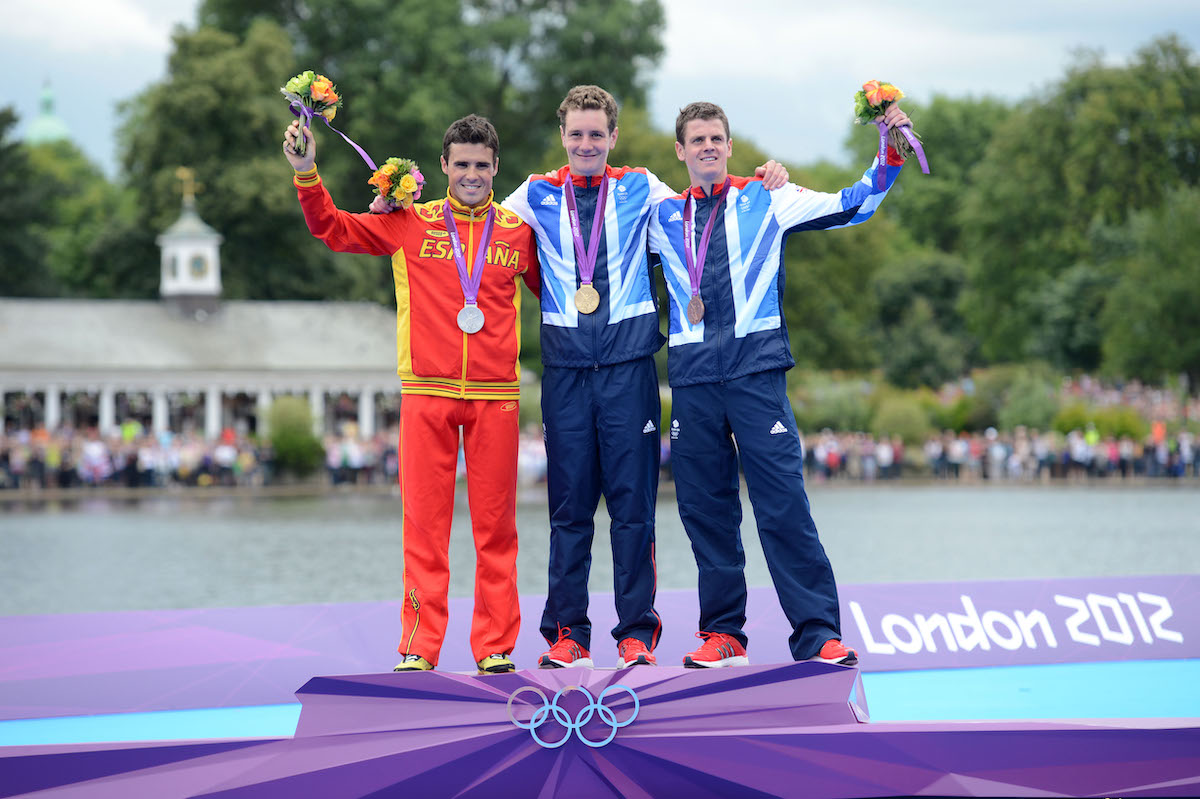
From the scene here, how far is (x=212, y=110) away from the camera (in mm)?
50125

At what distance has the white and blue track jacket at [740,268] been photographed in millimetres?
5969

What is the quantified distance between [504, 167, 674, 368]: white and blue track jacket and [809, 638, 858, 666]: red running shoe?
4.74 feet

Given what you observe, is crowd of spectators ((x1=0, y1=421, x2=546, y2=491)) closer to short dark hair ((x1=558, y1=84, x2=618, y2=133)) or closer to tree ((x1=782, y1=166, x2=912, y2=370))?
tree ((x1=782, y1=166, x2=912, y2=370))

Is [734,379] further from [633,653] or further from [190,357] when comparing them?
[190,357]

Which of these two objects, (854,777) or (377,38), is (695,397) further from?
(377,38)

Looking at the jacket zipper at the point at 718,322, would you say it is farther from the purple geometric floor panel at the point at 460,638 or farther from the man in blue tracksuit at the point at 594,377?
the purple geometric floor panel at the point at 460,638

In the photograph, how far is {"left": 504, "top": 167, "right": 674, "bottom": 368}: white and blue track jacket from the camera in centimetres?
596

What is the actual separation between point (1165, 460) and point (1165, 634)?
34.3m

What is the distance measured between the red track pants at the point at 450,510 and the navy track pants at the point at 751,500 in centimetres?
77

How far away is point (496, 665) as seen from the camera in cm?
568

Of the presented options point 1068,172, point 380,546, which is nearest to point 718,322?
point 380,546

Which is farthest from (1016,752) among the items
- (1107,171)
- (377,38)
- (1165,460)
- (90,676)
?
(1107,171)

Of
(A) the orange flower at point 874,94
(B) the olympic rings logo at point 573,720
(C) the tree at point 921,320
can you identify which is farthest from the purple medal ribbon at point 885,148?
(C) the tree at point 921,320

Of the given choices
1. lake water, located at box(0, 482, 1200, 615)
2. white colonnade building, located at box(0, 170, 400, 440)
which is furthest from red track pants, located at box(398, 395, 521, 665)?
white colonnade building, located at box(0, 170, 400, 440)
